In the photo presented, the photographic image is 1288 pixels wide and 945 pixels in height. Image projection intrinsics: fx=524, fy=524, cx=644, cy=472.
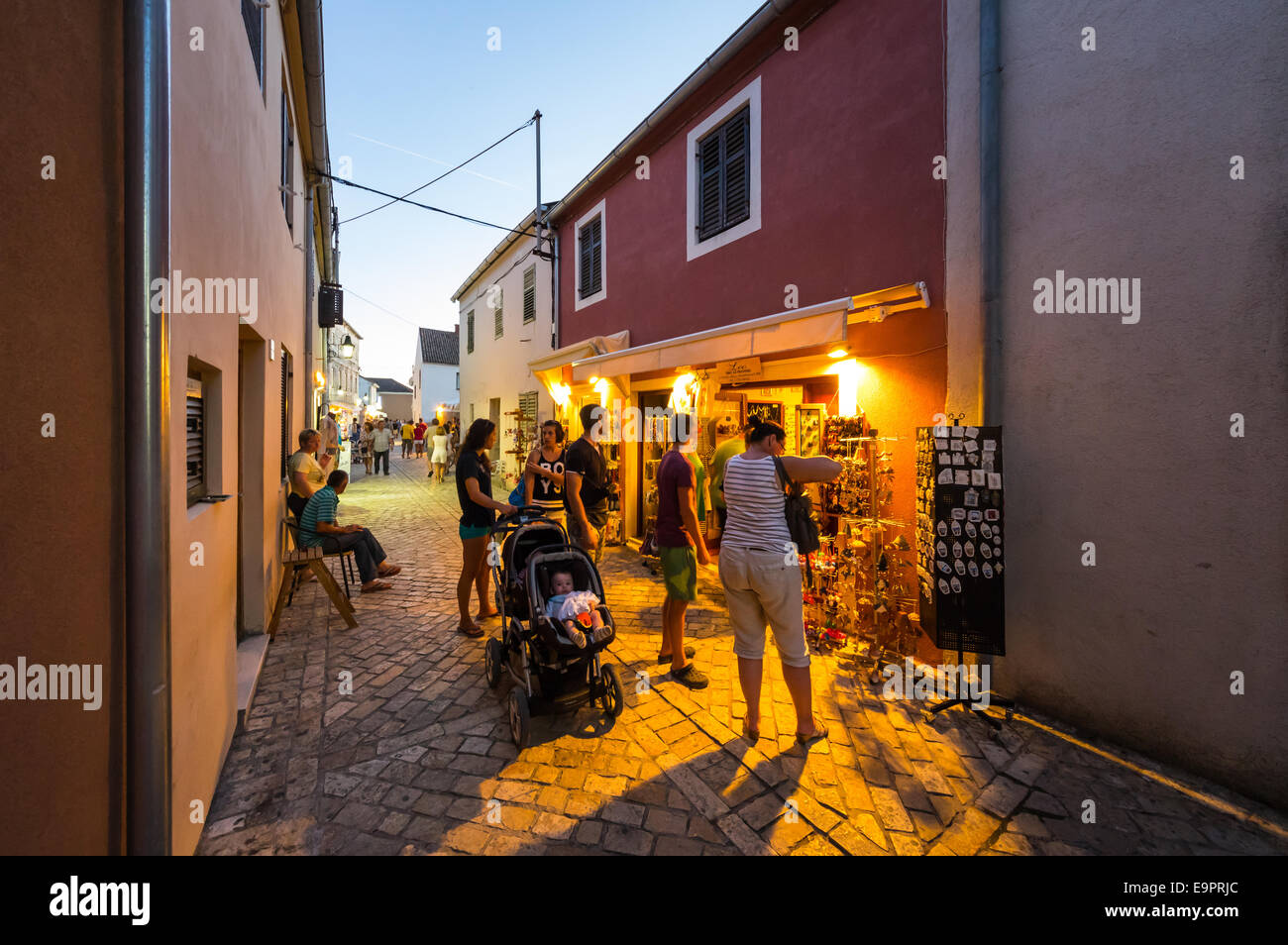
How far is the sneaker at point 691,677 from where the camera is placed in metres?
4.20

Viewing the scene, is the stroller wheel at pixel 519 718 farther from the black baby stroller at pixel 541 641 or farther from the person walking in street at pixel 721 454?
the person walking in street at pixel 721 454

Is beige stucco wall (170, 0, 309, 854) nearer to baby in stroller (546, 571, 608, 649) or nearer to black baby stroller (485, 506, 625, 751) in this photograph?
black baby stroller (485, 506, 625, 751)

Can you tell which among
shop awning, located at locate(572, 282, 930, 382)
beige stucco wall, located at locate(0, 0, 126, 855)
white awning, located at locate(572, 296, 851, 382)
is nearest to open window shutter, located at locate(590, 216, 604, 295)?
white awning, located at locate(572, 296, 851, 382)

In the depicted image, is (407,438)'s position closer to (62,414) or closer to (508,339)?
(508,339)

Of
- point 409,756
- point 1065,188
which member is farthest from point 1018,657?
point 409,756

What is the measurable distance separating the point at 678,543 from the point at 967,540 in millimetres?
2142

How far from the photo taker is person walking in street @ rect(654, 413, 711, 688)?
4.18 metres

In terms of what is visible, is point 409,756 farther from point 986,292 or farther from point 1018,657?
point 986,292

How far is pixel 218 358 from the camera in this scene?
3.10 metres

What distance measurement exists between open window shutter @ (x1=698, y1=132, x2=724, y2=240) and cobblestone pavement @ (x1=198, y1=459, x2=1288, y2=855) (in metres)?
6.08

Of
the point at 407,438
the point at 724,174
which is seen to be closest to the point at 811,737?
the point at 724,174
